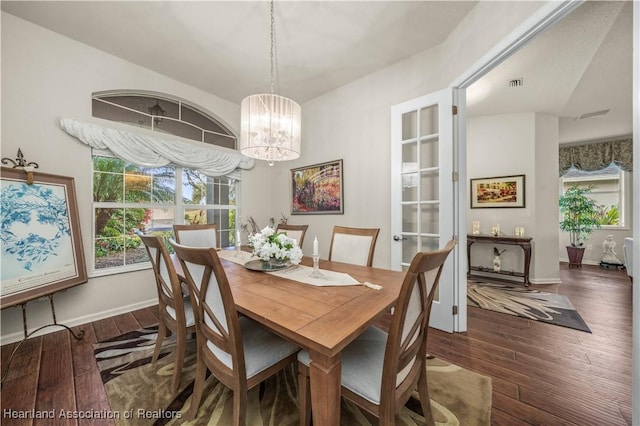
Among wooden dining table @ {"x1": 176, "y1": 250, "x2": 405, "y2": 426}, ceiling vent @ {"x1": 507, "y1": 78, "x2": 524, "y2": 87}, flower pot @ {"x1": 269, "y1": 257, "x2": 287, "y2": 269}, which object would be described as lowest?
wooden dining table @ {"x1": 176, "y1": 250, "x2": 405, "y2": 426}

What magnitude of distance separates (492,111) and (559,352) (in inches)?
140

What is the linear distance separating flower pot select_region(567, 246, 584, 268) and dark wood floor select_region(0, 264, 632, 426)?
2.76 meters

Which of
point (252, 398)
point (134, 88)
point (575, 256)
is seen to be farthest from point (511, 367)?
point (575, 256)

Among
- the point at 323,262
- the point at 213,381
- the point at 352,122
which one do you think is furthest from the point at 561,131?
the point at 213,381

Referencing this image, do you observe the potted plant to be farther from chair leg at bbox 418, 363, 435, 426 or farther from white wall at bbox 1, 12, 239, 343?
white wall at bbox 1, 12, 239, 343

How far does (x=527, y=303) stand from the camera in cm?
289

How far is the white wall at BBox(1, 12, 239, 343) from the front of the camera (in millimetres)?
2066

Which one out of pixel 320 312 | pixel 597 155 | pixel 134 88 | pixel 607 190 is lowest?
pixel 320 312

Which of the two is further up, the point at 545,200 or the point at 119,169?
the point at 119,169

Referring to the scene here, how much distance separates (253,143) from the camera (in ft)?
6.52

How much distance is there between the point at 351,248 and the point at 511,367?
143 cm

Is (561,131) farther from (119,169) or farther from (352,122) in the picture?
→ (119,169)

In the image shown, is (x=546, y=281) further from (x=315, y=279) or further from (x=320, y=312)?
(x=320, y=312)

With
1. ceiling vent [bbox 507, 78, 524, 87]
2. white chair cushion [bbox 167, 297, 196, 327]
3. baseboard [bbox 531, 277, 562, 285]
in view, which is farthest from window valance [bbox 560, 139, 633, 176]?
white chair cushion [bbox 167, 297, 196, 327]
